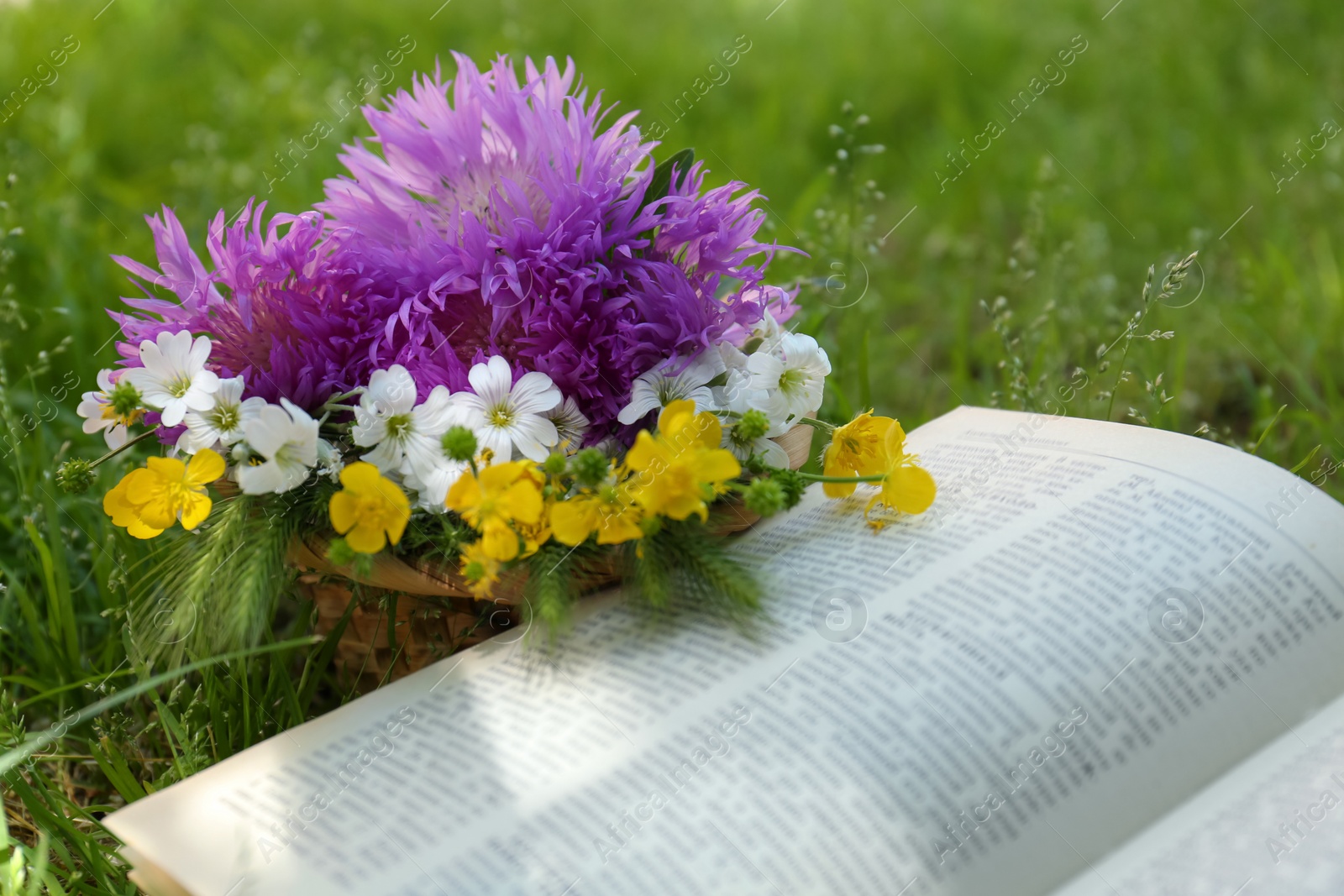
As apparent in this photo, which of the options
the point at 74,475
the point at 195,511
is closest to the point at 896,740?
the point at 195,511

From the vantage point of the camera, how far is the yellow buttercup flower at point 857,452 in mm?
1203

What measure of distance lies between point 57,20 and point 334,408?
3.09 metres

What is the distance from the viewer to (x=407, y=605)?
1.25m

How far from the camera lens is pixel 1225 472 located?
118 centimetres

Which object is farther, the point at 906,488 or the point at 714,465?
the point at 906,488

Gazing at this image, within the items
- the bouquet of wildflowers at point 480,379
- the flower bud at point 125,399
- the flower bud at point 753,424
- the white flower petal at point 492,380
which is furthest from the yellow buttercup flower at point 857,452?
the flower bud at point 125,399

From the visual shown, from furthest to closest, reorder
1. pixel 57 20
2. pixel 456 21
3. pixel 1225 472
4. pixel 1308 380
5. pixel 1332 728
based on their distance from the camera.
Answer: pixel 456 21 → pixel 57 20 → pixel 1308 380 → pixel 1225 472 → pixel 1332 728

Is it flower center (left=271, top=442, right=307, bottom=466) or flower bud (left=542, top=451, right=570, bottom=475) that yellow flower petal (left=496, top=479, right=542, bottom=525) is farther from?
flower center (left=271, top=442, right=307, bottom=466)

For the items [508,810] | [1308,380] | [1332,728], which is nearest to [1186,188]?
[1308,380]

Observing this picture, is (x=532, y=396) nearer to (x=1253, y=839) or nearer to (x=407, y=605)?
(x=407, y=605)

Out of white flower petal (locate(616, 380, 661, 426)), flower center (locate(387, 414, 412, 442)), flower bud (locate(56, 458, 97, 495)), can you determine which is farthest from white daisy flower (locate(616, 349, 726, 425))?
flower bud (locate(56, 458, 97, 495))

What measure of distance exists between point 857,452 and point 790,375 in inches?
4.5

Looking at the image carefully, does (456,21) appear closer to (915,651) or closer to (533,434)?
(533,434)

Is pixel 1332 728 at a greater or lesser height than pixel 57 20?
lesser
